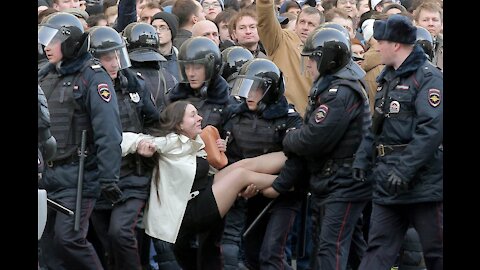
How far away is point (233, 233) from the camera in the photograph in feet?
29.5

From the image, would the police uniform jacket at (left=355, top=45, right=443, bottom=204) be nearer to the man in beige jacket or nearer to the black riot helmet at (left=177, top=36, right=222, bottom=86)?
the black riot helmet at (left=177, top=36, right=222, bottom=86)

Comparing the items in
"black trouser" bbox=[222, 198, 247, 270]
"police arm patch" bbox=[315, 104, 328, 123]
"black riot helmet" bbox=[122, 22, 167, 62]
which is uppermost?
"black riot helmet" bbox=[122, 22, 167, 62]

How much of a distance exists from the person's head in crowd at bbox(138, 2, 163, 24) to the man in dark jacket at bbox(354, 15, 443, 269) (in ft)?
12.6

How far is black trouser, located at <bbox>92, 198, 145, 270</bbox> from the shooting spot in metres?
8.31

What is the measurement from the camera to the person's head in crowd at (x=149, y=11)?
11492mm

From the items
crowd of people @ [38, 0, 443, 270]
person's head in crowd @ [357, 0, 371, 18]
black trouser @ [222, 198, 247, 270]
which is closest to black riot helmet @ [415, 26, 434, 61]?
crowd of people @ [38, 0, 443, 270]

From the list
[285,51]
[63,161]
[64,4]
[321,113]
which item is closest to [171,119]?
[63,161]

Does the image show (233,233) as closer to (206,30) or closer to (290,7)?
(206,30)

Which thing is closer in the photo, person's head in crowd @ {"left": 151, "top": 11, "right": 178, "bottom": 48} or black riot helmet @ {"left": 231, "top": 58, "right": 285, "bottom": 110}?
black riot helmet @ {"left": 231, "top": 58, "right": 285, "bottom": 110}

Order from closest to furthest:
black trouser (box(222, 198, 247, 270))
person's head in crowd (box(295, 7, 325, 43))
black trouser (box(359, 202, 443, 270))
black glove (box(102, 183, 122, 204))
Result: black trouser (box(359, 202, 443, 270))
black glove (box(102, 183, 122, 204))
black trouser (box(222, 198, 247, 270))
person's head in crowd (box(295, 7, 325, 43))

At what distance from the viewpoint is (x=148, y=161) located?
8.54 meters

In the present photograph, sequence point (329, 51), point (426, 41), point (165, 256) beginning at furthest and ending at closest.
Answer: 1. point (165, 256)
2. point (426, 41)
3. point (329, 51)

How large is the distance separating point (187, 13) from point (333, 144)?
3.70 metres
